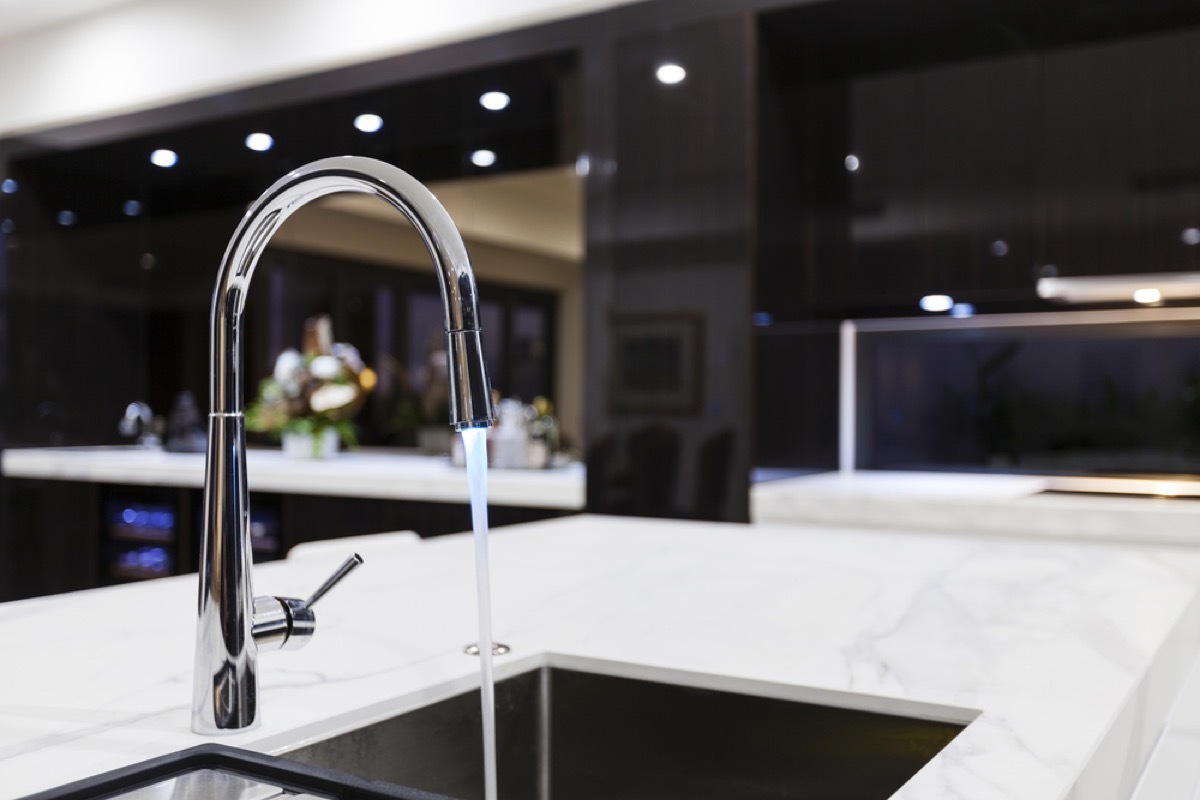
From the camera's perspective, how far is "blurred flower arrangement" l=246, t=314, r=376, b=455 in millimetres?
4078

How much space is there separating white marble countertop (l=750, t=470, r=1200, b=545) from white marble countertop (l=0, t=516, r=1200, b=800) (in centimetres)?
80

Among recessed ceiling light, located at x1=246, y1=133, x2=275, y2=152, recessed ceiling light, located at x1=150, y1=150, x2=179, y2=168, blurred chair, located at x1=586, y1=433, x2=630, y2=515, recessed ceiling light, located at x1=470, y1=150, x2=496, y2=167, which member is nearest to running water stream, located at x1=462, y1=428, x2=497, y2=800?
blurred chair, located at x1=586, y1=433, x2=630, y2=515

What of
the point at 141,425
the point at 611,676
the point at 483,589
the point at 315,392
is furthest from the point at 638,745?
the point at 141,425

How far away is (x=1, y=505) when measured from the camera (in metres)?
4.46

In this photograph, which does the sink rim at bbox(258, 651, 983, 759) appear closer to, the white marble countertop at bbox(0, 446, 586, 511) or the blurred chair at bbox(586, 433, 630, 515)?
the white marble countertop at bbox(0, 446, 586, 511)

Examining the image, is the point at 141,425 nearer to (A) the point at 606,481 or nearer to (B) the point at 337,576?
(A) the point at 606,481

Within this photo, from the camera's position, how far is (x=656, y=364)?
3100mm

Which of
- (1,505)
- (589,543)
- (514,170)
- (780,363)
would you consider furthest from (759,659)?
(1,505)

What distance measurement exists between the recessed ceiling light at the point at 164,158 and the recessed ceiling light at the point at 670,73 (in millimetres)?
2500

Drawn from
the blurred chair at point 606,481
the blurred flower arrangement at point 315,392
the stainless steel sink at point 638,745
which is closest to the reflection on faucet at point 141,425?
the blurred flower arrangement at point 315,392

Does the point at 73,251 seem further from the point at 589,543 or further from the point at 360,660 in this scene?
the point at 360,660

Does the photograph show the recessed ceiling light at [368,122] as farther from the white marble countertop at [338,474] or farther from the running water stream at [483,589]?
the running water stream at [483,589]

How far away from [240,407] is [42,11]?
15.1ft

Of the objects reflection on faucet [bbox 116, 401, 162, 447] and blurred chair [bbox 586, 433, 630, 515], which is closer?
blurred chair [bbox 586, 433, 630, 515]
